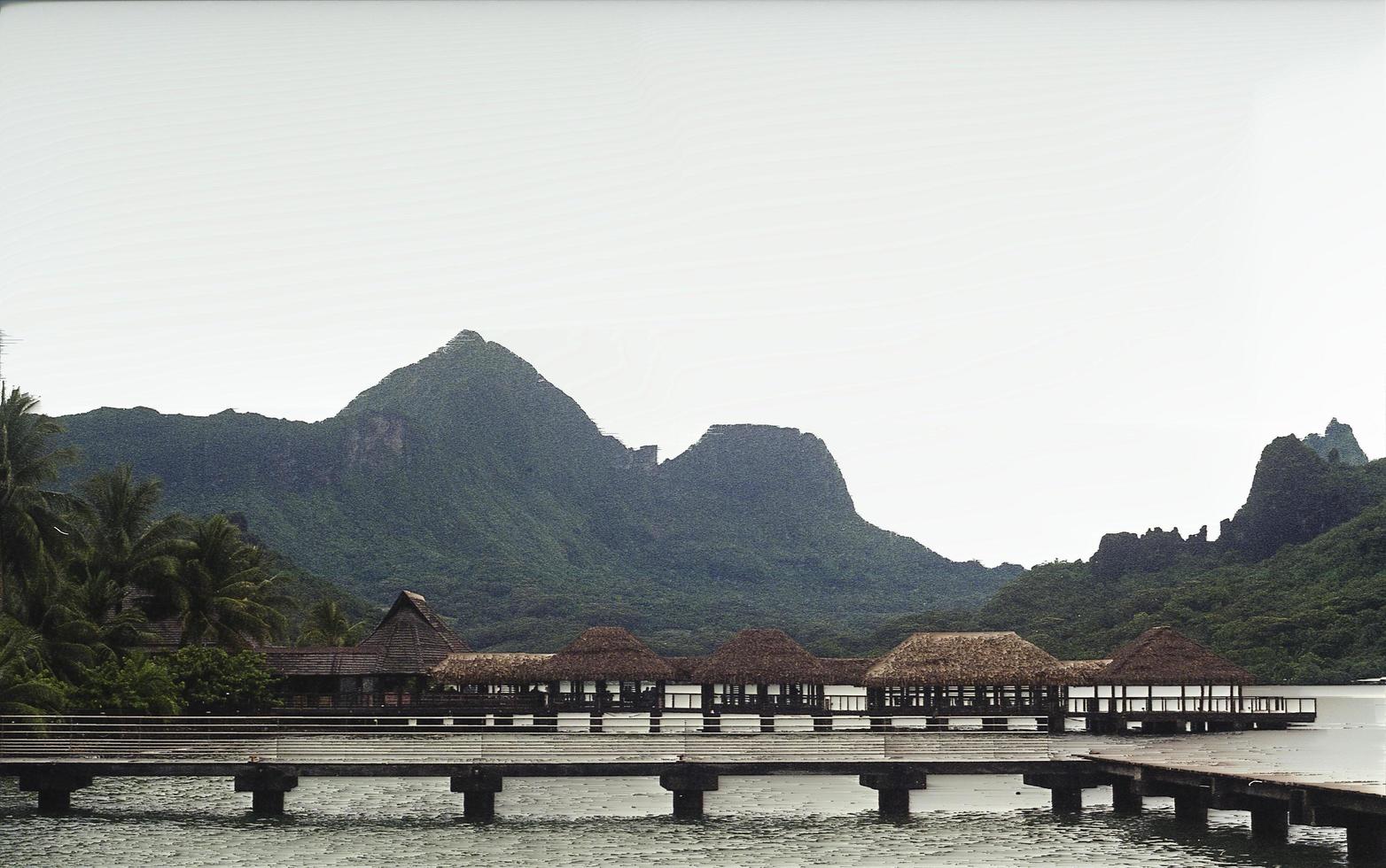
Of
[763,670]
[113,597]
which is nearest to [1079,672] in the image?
[763,670]

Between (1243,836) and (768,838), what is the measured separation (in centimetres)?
937

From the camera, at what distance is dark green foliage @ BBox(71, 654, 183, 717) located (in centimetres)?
3941

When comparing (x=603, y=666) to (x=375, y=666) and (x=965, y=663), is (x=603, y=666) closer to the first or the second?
(x=375, y=666)

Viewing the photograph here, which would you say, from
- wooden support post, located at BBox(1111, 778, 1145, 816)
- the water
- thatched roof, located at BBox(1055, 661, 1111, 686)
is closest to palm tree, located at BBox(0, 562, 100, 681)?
the water

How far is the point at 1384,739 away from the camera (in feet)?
200

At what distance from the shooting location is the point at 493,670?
2026 inches

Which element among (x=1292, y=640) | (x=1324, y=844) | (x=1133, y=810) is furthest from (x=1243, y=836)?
(x=1292, y=640)

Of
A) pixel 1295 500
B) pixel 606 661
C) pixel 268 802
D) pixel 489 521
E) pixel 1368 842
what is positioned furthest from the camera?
pixel 489 521

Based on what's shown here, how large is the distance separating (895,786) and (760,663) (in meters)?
20.1

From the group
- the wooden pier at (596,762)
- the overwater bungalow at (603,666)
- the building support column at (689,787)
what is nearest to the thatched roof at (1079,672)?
the overwater bungalow at (603,666)

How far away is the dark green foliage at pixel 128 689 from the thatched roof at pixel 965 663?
72.3 feet

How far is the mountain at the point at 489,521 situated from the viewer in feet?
492

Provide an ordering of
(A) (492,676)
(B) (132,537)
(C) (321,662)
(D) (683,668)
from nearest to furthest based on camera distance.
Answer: (B) (132,537) < (A) (492,676) < (C) (321,662) < (D) (683,668)

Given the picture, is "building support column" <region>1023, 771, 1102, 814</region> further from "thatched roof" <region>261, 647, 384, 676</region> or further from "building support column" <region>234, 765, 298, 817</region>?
"thatched roof" <region>261, 647, 384, 676</region>
